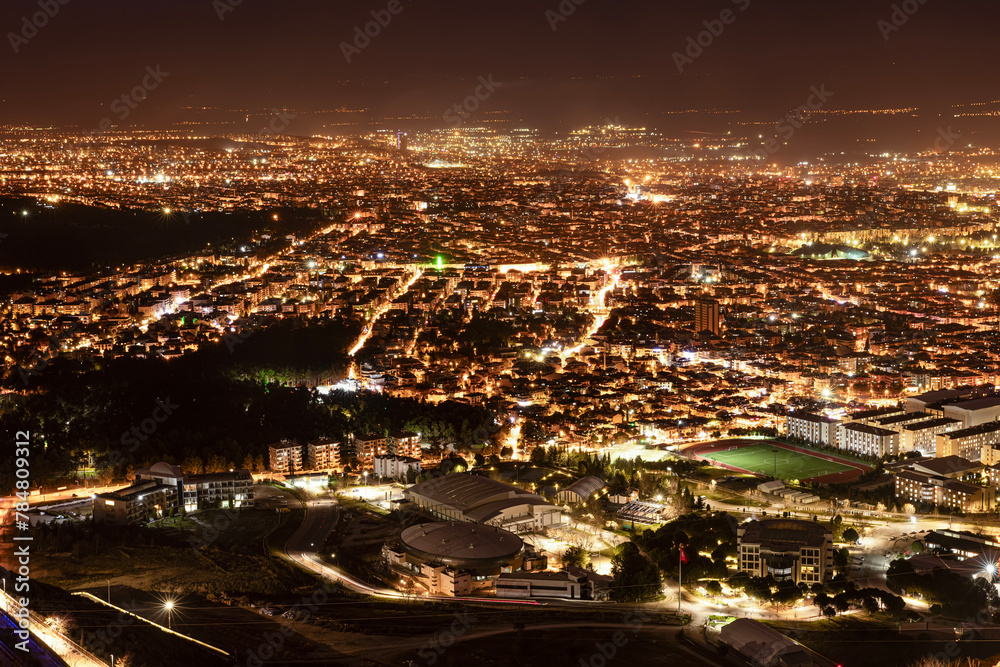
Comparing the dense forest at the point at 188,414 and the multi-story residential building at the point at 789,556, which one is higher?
the dense forest at the point at 188,414

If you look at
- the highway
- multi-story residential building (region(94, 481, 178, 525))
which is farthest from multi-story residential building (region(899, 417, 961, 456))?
the highway

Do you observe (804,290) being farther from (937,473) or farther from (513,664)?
(513,664)

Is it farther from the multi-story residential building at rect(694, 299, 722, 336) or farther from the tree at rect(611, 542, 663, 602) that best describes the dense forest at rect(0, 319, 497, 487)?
the multi-story residential building at rect(694, 299, 722, 336)

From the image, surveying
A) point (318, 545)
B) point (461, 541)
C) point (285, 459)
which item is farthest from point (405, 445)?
point (461, 541)

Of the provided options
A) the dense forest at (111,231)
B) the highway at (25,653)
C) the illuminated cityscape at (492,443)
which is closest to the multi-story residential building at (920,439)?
the illuminated cityscape at (492,443)

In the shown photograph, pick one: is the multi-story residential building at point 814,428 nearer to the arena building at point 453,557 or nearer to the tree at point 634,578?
the tree at point 634,578
